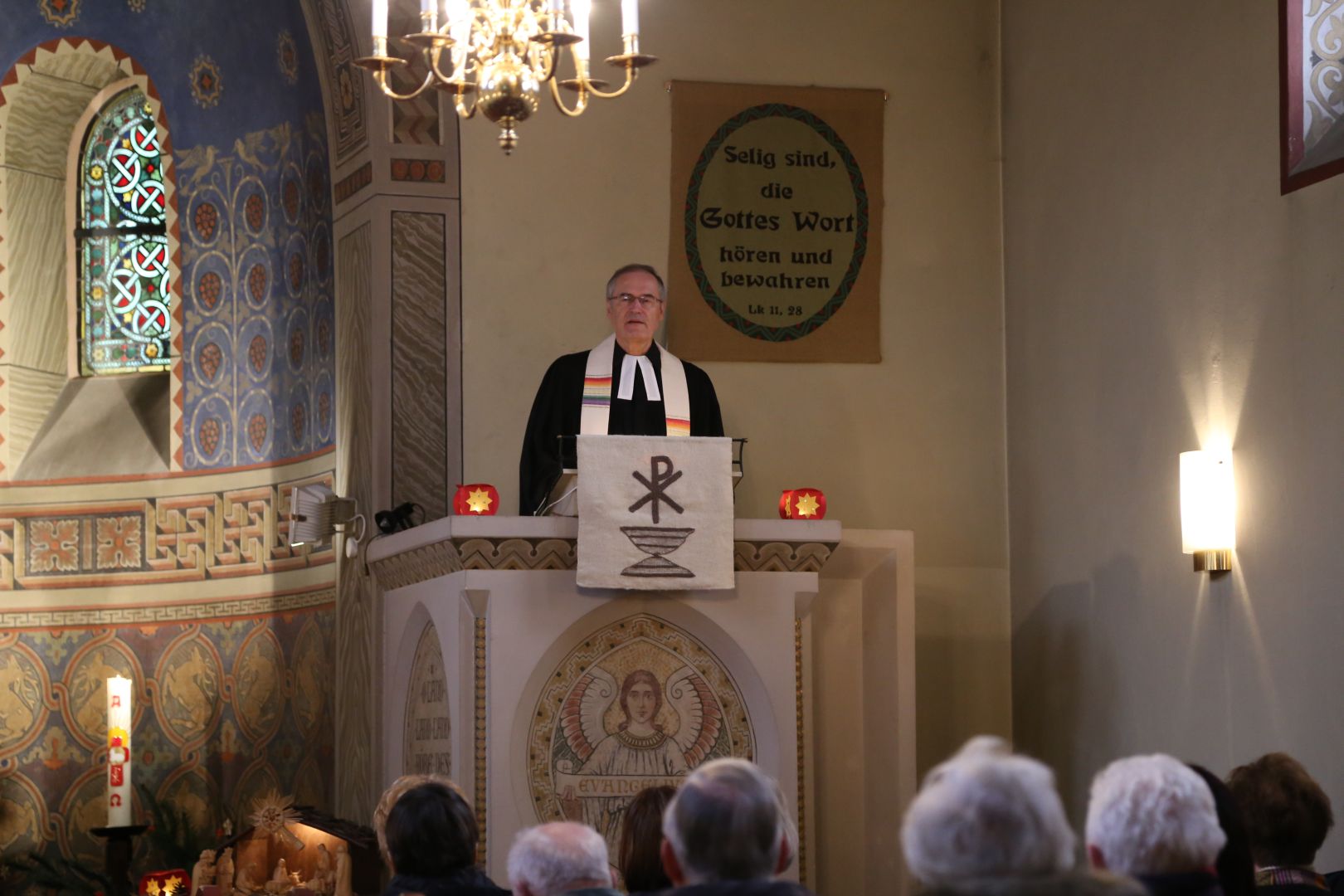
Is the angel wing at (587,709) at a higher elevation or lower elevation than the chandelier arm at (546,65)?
lower

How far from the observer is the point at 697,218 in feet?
29.9

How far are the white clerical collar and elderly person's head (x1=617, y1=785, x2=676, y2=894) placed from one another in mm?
3917

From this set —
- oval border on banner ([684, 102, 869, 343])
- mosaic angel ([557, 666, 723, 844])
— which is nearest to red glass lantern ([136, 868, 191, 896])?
mosaic angel ([557, 666, 723, 844])

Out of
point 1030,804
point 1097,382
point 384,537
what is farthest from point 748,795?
point 1097,382

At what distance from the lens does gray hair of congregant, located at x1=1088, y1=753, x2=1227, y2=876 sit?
318cm

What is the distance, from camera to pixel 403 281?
8953mm

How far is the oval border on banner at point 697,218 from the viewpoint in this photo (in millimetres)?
9070

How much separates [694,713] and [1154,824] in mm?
3906

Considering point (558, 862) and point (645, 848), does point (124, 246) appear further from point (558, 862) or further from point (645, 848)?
point (558, 862)

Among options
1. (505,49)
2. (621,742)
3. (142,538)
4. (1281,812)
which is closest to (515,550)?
(621,742)

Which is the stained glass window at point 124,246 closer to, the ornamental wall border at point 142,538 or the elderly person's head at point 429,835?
the ornamental wall border at point 142,538

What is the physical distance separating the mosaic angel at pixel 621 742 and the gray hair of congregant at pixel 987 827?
14.1 feet

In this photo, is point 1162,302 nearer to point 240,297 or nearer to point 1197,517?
point 1197,517

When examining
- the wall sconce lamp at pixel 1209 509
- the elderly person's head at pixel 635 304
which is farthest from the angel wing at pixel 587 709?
the wall sconce lamp at pixel 1209 509
